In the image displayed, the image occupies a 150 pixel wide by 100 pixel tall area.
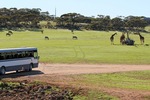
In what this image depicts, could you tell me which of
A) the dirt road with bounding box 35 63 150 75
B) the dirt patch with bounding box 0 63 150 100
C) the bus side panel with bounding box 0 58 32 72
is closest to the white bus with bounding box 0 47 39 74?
the bus side panel with bounding box 0 58 32 72

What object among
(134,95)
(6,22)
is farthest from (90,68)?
(6,22)

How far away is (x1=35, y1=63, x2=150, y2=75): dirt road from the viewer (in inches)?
1690

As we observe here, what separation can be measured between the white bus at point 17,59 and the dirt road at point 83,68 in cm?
178

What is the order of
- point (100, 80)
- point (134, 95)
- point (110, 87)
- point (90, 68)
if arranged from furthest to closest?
point (90, 68) → point (100, 80) → point (110, 87) → point (134, 95)

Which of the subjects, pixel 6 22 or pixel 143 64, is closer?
pixel 143 64

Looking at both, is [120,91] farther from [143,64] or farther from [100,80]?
[143,64]

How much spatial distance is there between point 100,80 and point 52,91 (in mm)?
8375

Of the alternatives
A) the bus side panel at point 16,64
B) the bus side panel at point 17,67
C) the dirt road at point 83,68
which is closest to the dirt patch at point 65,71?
the dirt road at point 83,68

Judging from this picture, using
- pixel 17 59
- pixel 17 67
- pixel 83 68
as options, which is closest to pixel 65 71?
pixel 83 68

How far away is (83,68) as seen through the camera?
46.0 m

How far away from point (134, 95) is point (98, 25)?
159 metres

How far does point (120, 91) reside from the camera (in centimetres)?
2839

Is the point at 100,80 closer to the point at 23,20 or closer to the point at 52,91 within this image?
the point at 52,91

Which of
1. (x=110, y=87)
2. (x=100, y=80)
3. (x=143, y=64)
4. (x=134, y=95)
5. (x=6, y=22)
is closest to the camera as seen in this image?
(x=134, y=95)
